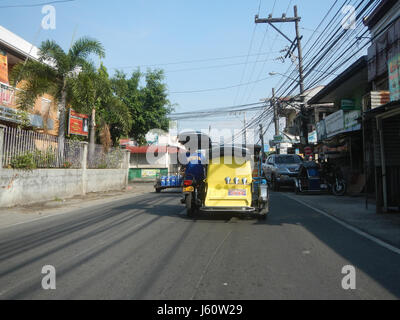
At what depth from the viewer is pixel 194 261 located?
491 cm

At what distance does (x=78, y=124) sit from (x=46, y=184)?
8375mm

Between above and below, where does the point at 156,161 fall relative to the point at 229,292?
above

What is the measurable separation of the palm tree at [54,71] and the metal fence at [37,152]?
1.20m

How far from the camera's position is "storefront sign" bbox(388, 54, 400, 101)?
11684mm

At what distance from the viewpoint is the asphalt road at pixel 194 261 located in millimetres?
3691

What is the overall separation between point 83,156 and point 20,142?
517 centimetres

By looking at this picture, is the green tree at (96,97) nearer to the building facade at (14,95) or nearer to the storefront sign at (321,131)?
the building facade at (14,95)

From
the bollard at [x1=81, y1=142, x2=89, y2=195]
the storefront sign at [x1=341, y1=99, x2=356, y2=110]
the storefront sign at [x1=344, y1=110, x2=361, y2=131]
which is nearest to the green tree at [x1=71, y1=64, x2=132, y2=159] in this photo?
the bollard at [x1=81, y1=142, x2=89, y2=195]

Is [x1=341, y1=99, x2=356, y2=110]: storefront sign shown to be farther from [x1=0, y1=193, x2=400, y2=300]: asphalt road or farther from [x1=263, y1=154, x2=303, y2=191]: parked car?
[x1=0, y1=193, x2=400, y2=300]: asphalt road

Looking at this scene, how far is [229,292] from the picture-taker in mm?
3664

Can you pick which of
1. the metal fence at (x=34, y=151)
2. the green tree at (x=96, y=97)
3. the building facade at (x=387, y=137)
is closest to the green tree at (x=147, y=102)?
the green tree at (x=96, y=97)
